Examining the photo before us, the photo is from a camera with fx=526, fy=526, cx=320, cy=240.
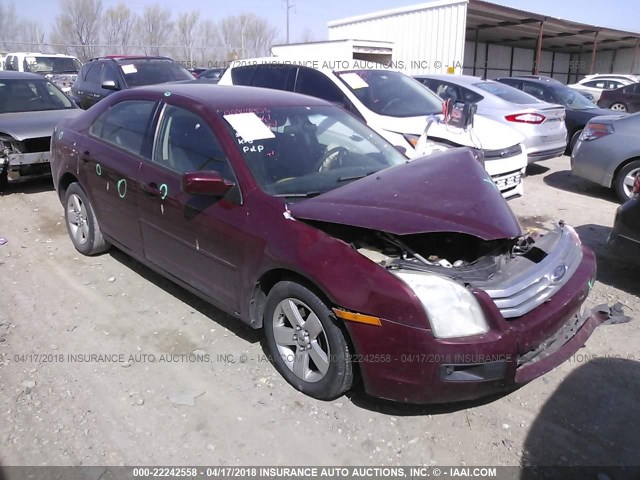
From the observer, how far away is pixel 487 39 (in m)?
29.9

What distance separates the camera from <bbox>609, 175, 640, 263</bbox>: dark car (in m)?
4.20

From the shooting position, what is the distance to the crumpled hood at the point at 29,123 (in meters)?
6.75

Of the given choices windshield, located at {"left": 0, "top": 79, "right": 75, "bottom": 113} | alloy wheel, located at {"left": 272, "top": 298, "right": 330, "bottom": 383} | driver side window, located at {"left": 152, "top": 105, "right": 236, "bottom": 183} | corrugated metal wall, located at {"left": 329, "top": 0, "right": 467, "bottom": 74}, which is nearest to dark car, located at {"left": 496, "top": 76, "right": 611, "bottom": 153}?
corrugated metal wall, located at {"left": 329, "top": 0, "right": 467, "bottom": 74}

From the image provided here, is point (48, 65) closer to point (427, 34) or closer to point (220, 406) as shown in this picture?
point (427, 34)

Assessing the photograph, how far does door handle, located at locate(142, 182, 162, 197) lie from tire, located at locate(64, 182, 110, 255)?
116 centimetres

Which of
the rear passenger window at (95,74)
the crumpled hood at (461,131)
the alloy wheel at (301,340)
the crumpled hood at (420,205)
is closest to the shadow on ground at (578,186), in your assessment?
the crumpled hood at (461,131)

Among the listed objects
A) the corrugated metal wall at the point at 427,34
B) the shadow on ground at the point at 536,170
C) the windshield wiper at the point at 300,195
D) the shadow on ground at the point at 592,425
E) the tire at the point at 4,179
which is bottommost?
the shadow on ground at the point at 536,170

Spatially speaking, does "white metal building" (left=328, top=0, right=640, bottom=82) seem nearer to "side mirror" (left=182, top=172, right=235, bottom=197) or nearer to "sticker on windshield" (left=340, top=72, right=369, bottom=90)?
"sticker on windshield" (left=340, top=72, right=369, bottom=90)

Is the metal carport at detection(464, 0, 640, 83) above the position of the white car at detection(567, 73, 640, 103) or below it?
above

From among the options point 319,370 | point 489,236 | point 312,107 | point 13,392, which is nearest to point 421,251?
point 489,236

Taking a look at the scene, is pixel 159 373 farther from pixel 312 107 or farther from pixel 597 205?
pixel 597 205

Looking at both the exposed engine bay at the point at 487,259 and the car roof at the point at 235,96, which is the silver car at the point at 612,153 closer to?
the exposed engine bay at the point at 487,259

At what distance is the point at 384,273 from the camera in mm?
2562

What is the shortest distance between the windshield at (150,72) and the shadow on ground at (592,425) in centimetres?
897
